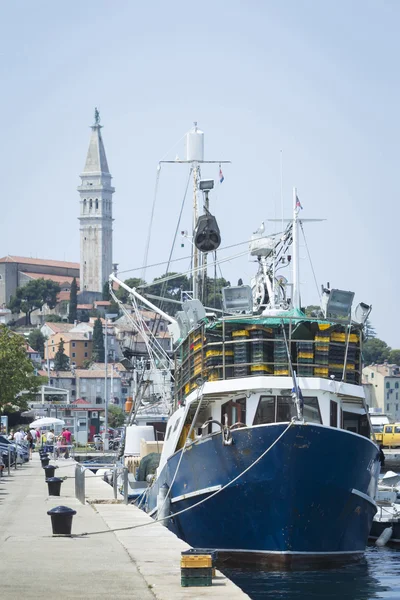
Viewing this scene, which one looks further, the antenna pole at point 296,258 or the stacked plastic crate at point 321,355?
the antenna pole at point 296,258

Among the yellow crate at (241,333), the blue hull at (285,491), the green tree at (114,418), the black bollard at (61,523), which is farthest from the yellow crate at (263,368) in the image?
the green tree at (114,418)

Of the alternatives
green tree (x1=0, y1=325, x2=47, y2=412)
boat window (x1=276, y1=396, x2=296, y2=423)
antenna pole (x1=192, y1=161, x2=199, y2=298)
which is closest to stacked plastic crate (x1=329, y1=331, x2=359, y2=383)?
boat window (x1=276, y1=396, x2=296, y2=423)

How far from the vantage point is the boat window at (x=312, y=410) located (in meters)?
29.5

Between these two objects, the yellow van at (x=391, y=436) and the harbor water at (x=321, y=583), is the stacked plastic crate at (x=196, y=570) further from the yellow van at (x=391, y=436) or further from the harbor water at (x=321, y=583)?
the yellow van at (x=391, y=436)

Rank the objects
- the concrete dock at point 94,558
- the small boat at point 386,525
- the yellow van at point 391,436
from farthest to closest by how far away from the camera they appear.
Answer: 1. the yellow van at point 391,436
2. the small boat at point 386,525
3. the concrete dock at point 94,558

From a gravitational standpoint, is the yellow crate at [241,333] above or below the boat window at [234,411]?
above

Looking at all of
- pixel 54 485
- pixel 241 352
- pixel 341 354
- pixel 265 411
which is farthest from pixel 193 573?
pixel 54 485

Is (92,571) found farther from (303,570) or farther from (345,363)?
(345,363)

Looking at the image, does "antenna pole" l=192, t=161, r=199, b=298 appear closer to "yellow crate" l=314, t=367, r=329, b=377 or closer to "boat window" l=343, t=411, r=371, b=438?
"boat window" l=343, t=411, r=371, b=438

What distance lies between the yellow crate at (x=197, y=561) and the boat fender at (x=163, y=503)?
12231 millimetres

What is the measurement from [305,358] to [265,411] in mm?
1490

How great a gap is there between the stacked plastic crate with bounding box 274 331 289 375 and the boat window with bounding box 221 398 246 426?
3.77ft

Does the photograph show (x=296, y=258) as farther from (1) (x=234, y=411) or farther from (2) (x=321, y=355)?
(1) (x=234, y=411)

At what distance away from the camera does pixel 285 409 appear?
96.7 ft
